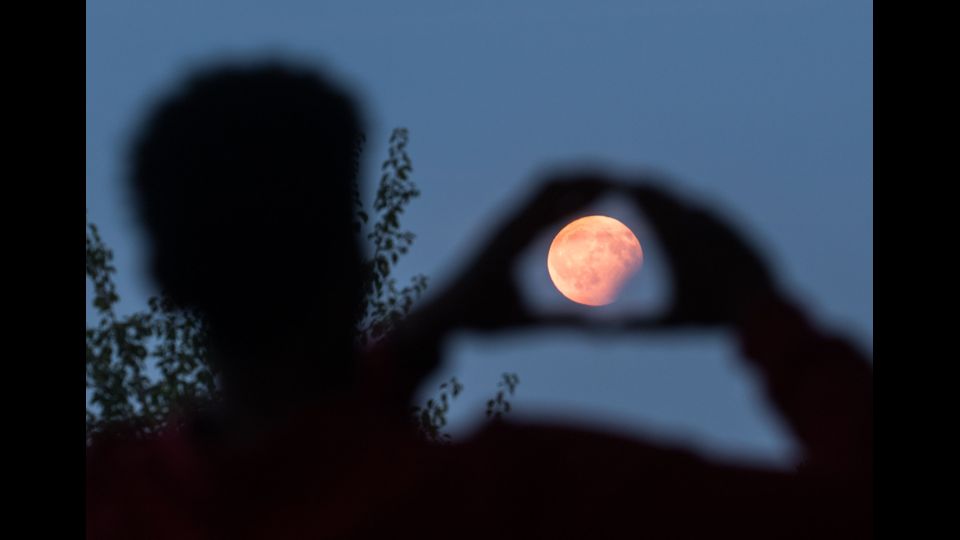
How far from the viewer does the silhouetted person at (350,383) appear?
2998 millimetres

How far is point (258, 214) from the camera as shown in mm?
6887

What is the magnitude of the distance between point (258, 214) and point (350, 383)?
1729mm

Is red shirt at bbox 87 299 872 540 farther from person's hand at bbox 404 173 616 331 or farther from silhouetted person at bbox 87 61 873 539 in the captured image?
person's hand at bbox 404 173 616 331

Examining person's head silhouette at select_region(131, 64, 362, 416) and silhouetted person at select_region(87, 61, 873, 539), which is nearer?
silhouetted person at select_region(87, 61, 873, 539)

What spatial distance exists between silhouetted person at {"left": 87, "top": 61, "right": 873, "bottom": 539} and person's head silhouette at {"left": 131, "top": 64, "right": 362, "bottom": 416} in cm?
2

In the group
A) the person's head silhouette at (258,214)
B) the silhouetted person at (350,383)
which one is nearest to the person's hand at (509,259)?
the silhouetted person at (350,383)

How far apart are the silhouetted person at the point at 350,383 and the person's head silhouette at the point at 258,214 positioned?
0.05 ft

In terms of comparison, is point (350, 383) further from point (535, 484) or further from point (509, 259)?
point (509, 259)

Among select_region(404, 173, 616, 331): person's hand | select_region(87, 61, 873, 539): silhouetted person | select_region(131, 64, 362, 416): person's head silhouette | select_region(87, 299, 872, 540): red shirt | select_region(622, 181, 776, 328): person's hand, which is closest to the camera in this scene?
select_region(404, 173, 616, 331): person's hand

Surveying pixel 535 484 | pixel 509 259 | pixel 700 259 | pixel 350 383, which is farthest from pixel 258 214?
pixel 700 259

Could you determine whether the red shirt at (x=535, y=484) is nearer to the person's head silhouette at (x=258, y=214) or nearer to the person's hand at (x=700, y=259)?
the person's hand at (x=700, y=259)

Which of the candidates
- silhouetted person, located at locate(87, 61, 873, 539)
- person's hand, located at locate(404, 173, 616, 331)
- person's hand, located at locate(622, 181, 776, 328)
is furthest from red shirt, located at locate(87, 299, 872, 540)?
person's hand, located at locate(404, 173, 616, 331)

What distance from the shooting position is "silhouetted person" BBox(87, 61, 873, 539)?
9.84ft
